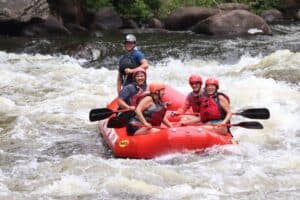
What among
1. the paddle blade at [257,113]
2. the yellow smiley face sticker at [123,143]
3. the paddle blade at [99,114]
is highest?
the paddle blade at [257,113]

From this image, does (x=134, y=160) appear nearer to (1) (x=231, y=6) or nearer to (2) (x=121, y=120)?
(2) (x=121, y=120)

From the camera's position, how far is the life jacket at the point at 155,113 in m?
7.02

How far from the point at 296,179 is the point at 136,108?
6.90 ft

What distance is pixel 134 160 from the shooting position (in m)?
6.67

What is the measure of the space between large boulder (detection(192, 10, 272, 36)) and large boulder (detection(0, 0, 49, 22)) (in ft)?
15.3

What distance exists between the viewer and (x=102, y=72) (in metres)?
12.4

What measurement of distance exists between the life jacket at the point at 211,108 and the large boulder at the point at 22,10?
9640 millimetres

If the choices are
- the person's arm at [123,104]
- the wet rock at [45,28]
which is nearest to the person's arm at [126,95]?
the person's arm at [123,104]

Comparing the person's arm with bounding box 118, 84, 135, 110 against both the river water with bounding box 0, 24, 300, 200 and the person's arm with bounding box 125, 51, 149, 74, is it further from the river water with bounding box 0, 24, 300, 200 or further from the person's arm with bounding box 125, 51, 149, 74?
the river water with bounding box 0, 24, 300, 200

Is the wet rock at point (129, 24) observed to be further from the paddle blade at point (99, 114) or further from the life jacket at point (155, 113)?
the life jacket at point (155, 113)

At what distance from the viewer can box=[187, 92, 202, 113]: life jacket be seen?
7.31 m

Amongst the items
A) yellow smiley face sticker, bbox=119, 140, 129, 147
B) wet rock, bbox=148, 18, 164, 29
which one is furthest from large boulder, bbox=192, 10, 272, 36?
yellow smiley face sticker, bbox=119, 140, 129, 147

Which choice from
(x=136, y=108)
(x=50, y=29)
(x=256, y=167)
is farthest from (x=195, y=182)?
(x=50, y=29)

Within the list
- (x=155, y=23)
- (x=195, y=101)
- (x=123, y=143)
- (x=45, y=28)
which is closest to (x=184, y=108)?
(x=195, y=101)
